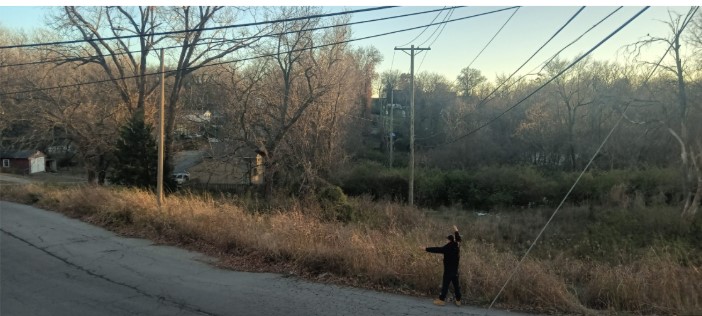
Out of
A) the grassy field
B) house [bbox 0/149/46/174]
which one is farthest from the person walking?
house [bbox 0/149/46/174]

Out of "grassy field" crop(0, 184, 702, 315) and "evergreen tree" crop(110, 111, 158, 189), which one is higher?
"evergreen tree" crop(110, 111, 158, 189)

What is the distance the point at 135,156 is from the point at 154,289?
2110 centimetres

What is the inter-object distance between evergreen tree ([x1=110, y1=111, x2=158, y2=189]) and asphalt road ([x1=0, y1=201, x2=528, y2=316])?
15.3m

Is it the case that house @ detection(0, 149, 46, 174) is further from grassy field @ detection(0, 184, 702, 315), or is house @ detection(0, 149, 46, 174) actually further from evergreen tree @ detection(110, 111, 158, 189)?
grassy field @ detection(0, 184, 702, 315)

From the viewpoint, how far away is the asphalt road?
6.64 meters

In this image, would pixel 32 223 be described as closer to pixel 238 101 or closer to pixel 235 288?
pixel 235 288

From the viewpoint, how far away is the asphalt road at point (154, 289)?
6645 mm

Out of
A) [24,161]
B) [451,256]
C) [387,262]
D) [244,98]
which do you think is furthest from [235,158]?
[24,161]

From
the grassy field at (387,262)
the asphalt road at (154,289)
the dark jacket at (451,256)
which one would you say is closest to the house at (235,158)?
the grassy field at (387,262)

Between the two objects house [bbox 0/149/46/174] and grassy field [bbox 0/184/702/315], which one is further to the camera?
house [bbox 0/149/46/174]

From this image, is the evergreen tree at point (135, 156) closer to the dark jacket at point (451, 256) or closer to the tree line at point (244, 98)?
the tree line at point (244, 98)

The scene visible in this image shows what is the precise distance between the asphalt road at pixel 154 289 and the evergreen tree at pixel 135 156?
15346 mm

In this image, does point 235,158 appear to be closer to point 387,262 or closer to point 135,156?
point 135,156

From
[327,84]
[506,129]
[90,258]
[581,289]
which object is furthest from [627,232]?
[506,129]
